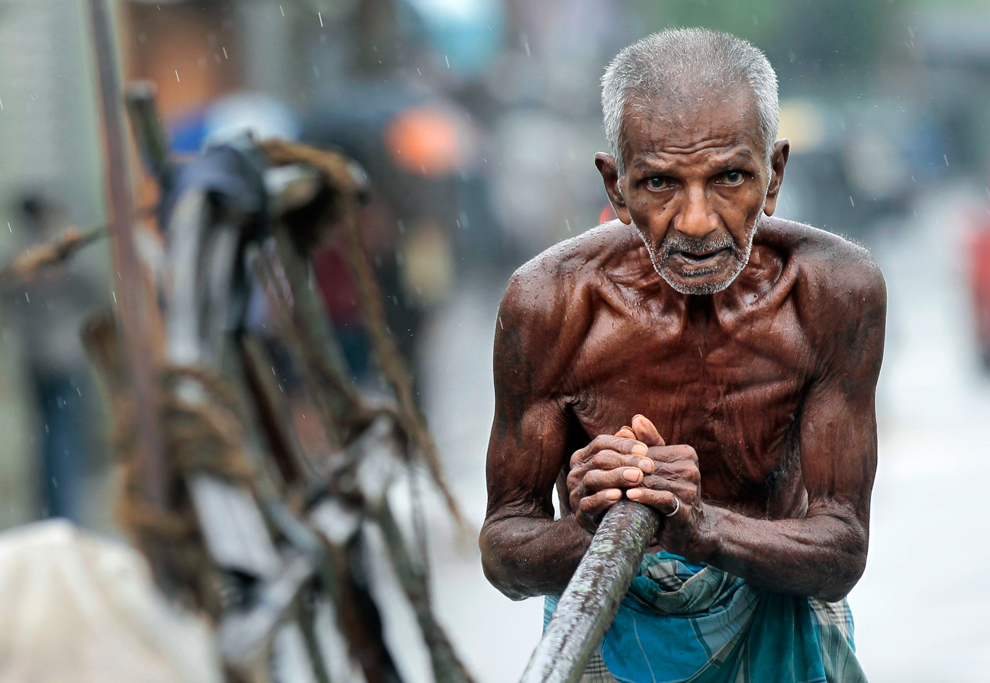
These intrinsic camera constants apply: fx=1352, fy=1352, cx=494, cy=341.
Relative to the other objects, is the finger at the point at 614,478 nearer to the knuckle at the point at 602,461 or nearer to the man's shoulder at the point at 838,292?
the knuckle at the point at 602,461

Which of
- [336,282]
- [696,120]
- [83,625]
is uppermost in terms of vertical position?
[696,120]

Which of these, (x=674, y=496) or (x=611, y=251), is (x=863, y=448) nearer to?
(x=674, y=496)

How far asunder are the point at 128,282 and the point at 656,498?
851 millimetres

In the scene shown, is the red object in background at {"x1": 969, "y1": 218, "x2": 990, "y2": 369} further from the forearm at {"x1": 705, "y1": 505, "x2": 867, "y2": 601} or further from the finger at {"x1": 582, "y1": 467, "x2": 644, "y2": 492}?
the finger at {"x1": 582, "y1": 467, "x2": 644, "y2": 492}

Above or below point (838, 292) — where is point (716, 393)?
below

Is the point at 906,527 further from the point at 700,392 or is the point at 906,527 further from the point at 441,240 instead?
the point at 700,392

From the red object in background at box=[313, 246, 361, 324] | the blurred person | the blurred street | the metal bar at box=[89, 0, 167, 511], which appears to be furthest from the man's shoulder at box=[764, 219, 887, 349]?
the red object in background at box=[313, 246, 361, 324]

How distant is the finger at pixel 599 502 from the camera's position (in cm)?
183

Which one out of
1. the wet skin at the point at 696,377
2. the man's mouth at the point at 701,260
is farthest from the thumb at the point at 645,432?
the man's mouth at the point at 701,260

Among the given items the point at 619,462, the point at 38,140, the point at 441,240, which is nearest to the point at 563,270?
the point at 619,462

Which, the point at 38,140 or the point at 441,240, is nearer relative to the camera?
the point at 38,140

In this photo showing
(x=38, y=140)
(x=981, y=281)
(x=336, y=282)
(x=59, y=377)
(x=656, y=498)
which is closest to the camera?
(x=656, y=498)

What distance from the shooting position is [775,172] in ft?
6.60

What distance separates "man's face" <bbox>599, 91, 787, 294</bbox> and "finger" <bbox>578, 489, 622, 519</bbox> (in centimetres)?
31
